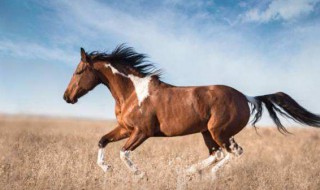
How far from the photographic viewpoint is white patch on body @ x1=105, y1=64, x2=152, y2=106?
7500 millimetres

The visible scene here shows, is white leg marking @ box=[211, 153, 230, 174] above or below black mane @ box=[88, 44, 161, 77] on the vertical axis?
below

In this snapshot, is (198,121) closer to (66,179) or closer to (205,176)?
(205,176)

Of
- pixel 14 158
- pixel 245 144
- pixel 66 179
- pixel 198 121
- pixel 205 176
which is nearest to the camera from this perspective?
pixel 66 179

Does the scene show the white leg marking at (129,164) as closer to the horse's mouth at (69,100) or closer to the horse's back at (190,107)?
the horse's back at (190,107)

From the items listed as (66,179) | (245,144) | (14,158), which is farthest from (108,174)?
(245,144)

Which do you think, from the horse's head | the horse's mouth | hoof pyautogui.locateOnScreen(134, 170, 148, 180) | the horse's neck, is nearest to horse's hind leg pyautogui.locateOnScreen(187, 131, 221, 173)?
hoof pyautogui.locateOnScreen(134, 170, 148, 180)

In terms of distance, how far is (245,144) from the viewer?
1562 cm

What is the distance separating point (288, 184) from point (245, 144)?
8746 millimetres

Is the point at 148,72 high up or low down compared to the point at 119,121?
up

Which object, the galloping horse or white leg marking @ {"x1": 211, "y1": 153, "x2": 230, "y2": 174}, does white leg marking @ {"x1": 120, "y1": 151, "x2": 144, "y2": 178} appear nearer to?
Result: the galloping horse

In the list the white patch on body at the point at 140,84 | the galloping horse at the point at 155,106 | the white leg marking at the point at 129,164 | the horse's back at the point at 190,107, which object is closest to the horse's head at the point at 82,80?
the galloping horse at the point at 155,106

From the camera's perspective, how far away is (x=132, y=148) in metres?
7.06

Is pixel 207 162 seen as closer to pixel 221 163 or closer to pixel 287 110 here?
pixel 221 163

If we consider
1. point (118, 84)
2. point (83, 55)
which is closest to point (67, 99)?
point (83, 55)
